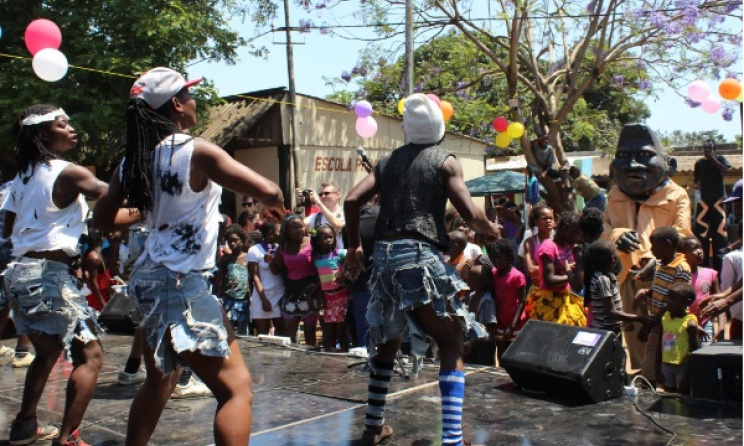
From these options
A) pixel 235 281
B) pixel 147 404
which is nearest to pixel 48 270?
pixel 147 404

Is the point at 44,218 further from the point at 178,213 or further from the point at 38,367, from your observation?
the point at 178,213

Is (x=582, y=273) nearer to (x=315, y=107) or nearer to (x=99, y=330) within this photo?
(x=99, y=330)

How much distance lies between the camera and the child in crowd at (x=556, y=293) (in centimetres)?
663

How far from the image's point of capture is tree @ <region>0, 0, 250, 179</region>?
1415 cm

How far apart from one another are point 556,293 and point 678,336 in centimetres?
103

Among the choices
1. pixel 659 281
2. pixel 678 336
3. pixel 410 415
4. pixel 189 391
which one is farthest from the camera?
pixel 659 281

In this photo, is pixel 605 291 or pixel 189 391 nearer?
pixel 189 391

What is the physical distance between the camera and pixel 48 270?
4.57 metres

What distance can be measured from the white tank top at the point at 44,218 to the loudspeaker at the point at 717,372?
12.3 feet

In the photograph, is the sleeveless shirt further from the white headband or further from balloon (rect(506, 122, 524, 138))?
balloon (rect(506, 122, 524, 138))

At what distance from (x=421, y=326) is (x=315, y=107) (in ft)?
51.4

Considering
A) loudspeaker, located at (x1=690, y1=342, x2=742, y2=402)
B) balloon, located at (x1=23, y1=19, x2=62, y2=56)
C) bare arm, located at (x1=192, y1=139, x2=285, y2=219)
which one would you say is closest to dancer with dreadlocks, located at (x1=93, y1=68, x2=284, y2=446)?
bare arm, located at (x1=192, y1=139, x2=285, y2=219)

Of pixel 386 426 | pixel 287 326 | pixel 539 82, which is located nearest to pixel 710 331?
pixel 386 426

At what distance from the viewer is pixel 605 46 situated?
54.5 ft
